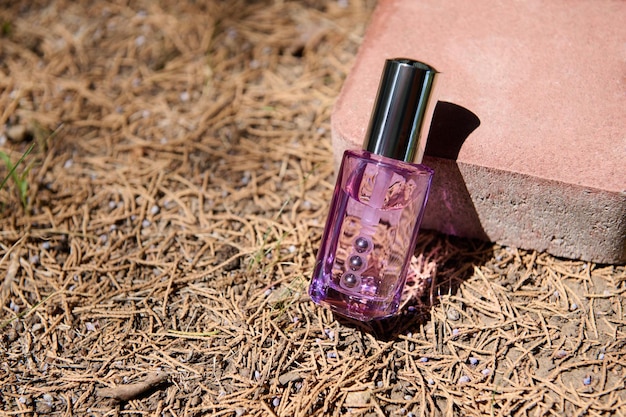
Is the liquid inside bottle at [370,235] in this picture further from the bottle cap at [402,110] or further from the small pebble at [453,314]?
the small pebble at [453,314]

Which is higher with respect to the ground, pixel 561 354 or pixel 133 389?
pixel 561 354

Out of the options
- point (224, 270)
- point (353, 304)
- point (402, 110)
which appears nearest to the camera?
point (402, 110)

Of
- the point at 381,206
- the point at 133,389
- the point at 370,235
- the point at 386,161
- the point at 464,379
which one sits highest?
the point at 386,161

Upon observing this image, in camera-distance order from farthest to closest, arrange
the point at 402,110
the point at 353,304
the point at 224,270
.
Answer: the point at 224,270 < the point at 353,304 < the point at 402,110

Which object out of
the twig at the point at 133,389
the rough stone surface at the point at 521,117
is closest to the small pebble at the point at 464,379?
the rough stone surface at the point at 521,117

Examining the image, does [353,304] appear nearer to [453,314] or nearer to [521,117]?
[453,314]

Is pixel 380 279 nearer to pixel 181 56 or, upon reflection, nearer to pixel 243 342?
pixel 243 342

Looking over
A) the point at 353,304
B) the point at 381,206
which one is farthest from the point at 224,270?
the point at 381,206

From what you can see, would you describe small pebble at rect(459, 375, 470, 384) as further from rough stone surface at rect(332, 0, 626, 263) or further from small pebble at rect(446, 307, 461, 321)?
rough stone surface at rect(332, 0, 626, 263)
